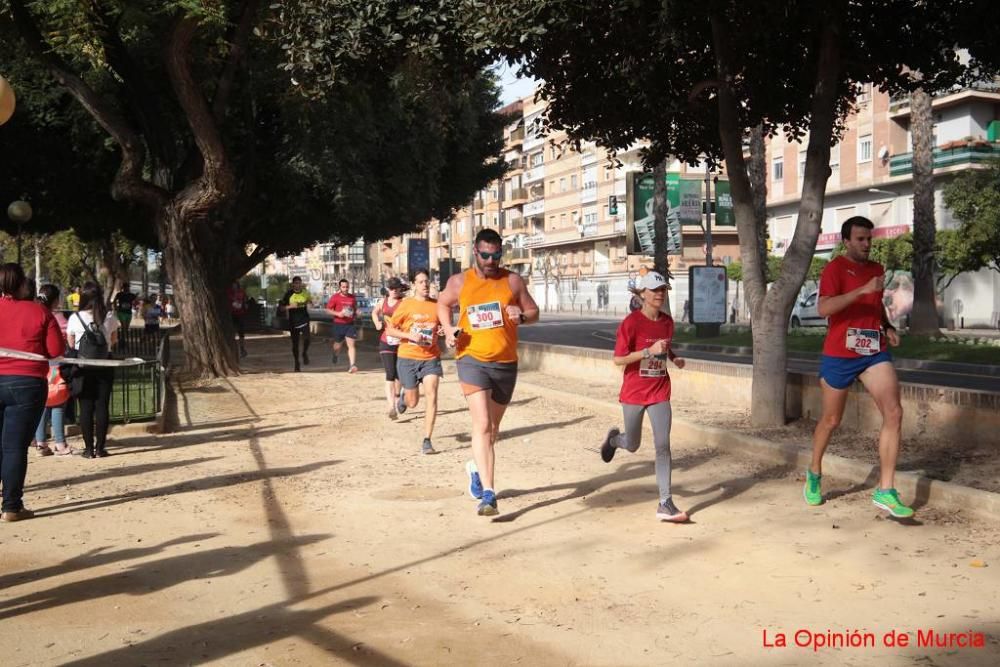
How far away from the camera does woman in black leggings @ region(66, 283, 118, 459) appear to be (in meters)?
Result: 10.1

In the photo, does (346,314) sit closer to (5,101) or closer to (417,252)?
(417,252)

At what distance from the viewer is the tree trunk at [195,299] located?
18.8m

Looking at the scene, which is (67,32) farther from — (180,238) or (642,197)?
(642,197)

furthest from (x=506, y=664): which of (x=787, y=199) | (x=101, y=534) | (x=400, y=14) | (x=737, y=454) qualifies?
(x=787, y=199)

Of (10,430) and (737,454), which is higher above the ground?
(10,430)

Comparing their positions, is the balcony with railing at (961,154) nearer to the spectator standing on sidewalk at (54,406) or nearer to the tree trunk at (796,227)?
the tree trunk at (796,227)

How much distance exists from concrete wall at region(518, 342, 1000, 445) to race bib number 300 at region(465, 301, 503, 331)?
14.0ft

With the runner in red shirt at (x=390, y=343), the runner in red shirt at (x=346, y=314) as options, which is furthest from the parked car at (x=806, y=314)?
the runner in red shirt at (x=390, y=343)

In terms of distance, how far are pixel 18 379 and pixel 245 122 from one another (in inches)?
783

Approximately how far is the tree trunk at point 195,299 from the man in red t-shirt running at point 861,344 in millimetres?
13851

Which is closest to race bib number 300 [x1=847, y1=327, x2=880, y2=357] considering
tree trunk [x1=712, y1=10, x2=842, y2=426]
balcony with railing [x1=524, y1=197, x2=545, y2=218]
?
tree trunk [x1=712, y1=10, x2=842, y2=426]

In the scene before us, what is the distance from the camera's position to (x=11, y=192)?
29.0 meters

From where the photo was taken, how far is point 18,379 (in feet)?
24.1

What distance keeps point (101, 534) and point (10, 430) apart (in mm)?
1001
